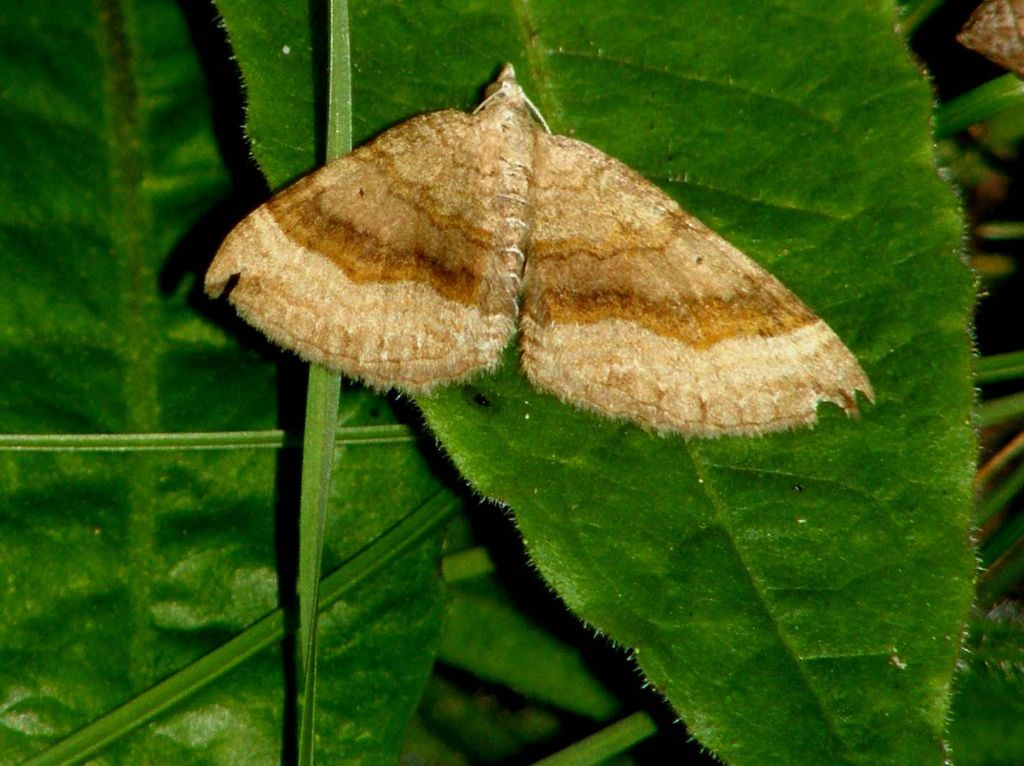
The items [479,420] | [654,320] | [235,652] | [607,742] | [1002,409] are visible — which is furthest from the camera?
[1002,409]

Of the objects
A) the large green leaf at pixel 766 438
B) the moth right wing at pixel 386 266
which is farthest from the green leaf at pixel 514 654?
the moth right wing at pixel 386 266

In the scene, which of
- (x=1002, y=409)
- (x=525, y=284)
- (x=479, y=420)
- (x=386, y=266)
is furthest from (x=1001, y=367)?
(x=386, y=266)

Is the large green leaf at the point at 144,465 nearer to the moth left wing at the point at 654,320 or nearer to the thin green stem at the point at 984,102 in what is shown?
the moth left wing at the point at 654,320

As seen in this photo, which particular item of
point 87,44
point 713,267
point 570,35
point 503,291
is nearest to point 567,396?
point 503,291

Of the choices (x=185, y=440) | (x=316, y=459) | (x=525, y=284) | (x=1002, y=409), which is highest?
(x=185, y=440)

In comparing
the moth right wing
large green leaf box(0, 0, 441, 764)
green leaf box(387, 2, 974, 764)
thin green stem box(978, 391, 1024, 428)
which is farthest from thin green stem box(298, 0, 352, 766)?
thin green stem box(978, 391, 1024, 428)

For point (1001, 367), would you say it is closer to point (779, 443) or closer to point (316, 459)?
point (779, 443)

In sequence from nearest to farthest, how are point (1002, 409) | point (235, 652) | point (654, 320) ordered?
point (654, 320), point (235, 652), point (1002, 409)

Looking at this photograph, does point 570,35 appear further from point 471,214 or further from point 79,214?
point 79,214
